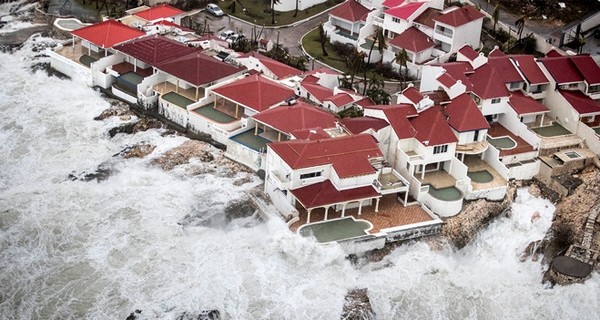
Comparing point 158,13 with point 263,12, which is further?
point 263,12

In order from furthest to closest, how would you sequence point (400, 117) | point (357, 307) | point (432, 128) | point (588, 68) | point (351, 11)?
1. point (351, 11)
2. point (588, 68)
3. point (400, 117)
4. point (432, 128)
5. point (357, 307)

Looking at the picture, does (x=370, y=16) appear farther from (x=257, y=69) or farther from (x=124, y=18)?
(x=124, y=18)

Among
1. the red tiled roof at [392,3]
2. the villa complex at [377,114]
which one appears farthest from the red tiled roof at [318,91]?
the red tiled roof at [392,3]

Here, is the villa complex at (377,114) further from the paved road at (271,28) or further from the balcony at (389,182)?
the paved road at (271,28)

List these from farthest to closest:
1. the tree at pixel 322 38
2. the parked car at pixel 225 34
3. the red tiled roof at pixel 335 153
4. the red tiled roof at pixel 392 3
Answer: the parked car at pixel 225 34, the red tiled roof at pixel 392 3, the tree at pixel 322 38, the red tiled roof at pixel 335 153

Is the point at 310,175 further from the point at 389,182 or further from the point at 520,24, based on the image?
the point at 520,24

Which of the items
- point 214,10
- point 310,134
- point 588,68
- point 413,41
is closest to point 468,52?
point 413,41

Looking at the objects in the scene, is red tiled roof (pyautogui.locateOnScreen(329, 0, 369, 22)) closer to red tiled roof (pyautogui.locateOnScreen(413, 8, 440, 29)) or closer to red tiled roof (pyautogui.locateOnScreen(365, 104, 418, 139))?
red tiled roof (pyautogui.locateOnScreen(413, 8, 440, 29))
